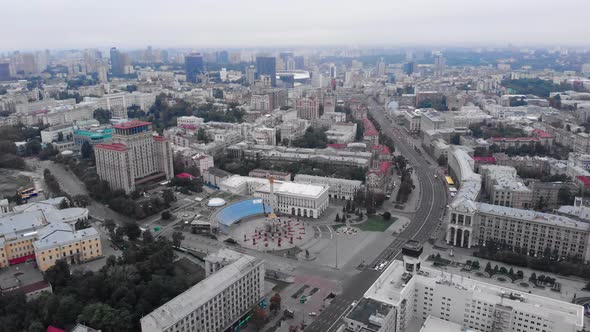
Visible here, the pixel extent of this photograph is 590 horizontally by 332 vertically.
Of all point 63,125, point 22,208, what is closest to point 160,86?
point 63,125

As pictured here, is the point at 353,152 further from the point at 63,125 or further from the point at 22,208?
the point at 63,125

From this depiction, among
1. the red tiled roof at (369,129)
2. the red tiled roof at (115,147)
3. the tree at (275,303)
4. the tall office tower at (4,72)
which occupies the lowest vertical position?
the tree at (275,303)

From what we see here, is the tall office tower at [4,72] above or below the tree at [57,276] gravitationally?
above

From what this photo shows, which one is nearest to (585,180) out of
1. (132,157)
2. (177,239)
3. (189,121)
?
(177,239)

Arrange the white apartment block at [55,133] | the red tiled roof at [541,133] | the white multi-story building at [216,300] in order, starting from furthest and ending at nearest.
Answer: the white apartment block at [55,133] < the red tiled roof at [541,133] < the white multi-story building at [216,300]

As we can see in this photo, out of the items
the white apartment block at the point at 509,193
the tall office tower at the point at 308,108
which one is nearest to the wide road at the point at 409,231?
the white apartment block at the point at 509,193

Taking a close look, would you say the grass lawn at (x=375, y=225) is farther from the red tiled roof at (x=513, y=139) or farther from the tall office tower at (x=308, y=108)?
the tall office tower at (x=308, y=108)

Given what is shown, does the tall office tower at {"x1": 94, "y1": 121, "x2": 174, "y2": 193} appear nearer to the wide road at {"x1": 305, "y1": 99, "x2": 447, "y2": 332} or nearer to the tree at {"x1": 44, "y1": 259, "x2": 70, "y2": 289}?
the tree at {"x1": 44, "y1": 259, "x2": 70, "y2": 289}
